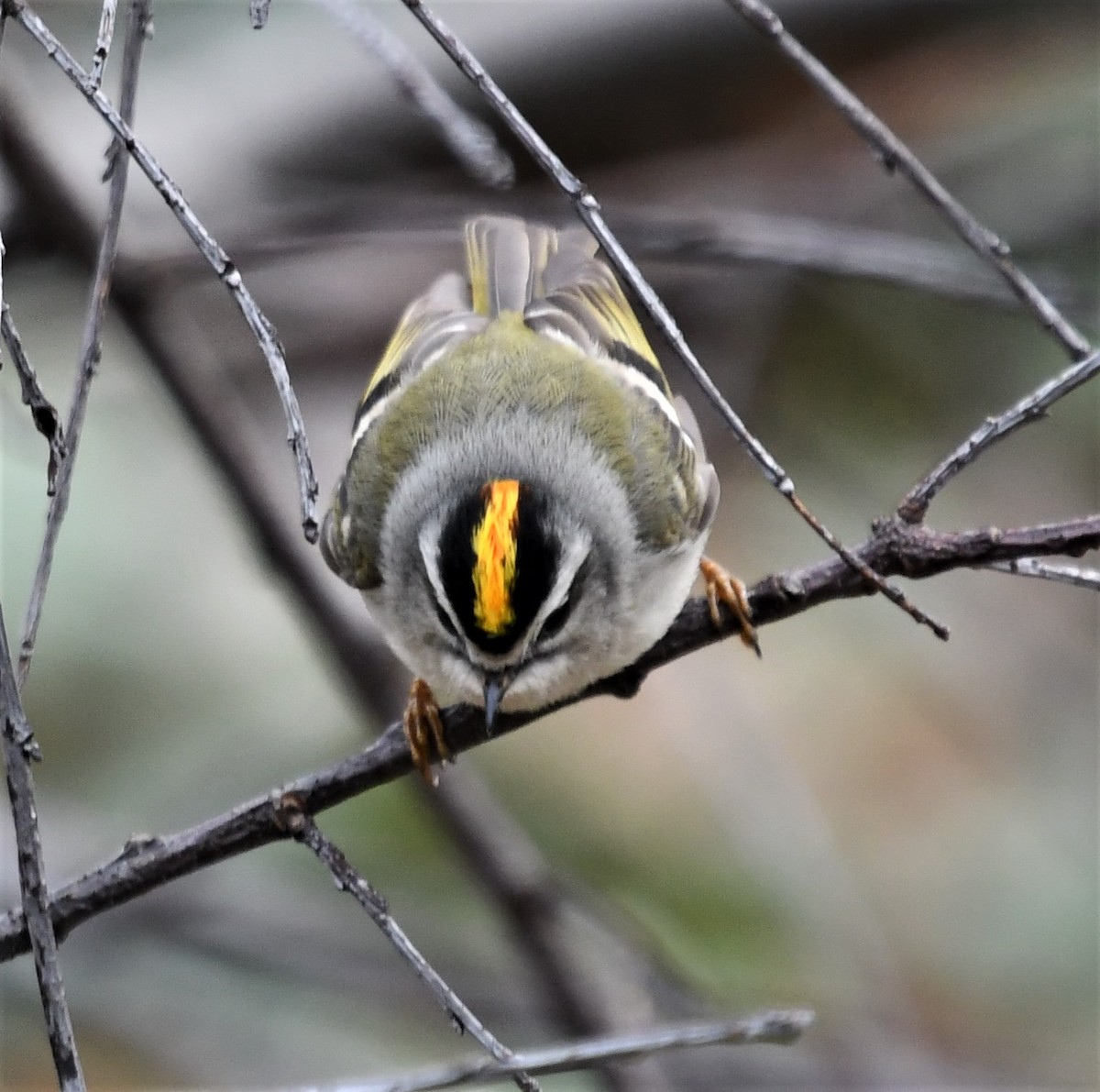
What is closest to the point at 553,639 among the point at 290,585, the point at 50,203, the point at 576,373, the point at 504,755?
the point at 576,373

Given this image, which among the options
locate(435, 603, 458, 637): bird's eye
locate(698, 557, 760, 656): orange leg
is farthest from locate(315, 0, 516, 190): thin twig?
locate(435, 603, 458, 637): bird's eye

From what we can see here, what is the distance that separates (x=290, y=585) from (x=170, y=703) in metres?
1.72

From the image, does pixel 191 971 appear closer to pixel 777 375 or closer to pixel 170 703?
pixel 170 703

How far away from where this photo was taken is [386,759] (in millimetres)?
2420

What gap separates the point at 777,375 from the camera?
6.03 metres

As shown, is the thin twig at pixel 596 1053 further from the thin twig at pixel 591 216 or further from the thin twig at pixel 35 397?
the thin twig at pixel 35 397

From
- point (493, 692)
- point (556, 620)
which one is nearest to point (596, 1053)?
point (493, 692)

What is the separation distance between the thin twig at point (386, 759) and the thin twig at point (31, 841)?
48cm

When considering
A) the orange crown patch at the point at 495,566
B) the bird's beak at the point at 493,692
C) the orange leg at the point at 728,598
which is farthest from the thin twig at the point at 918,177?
the bird's beak at the point at 493,692

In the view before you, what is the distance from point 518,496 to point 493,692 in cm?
36

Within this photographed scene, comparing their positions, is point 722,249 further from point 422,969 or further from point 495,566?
point 422,969

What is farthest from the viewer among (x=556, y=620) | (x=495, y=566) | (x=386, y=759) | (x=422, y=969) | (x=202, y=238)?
(x=556, y=620)

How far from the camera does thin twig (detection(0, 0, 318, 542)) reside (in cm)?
158

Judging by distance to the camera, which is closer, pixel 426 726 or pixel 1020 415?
pixel 1020 415
